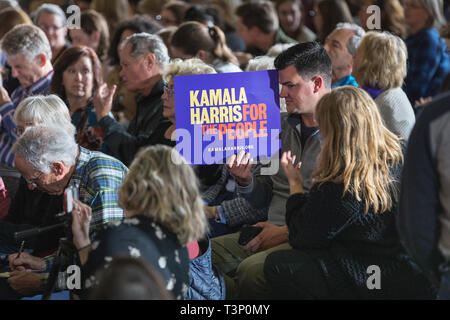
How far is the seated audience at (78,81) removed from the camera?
16.8ft

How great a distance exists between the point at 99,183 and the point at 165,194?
858 mm

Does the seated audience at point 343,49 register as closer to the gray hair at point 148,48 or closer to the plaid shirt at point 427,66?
the plaid shirt at point 427,66

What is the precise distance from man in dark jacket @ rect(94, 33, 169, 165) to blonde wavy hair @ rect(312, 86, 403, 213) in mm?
1887

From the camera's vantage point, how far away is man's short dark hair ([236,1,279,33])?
6848mm

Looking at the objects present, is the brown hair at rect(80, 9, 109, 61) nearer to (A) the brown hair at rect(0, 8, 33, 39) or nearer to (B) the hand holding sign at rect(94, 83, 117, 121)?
(A) the brown hair at rect(0, 8, 33, 39)

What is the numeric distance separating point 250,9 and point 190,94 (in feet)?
12.4

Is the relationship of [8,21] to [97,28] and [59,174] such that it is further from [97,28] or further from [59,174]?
[59,174]

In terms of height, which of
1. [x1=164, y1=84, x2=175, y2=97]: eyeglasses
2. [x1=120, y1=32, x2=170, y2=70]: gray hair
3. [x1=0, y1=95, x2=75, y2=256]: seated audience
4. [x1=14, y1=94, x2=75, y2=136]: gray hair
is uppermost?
[x1=120, y1=32, x2=170, y2=70]: gray hair

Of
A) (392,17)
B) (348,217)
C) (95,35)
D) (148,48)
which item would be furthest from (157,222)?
(392,17)

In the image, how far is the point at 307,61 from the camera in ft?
12.6

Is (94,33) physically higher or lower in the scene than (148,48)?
higher

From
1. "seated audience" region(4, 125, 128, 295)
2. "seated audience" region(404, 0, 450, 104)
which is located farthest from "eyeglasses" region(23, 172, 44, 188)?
"seated audience" region(404, 0, 450, 104)

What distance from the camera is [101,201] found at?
3.34m

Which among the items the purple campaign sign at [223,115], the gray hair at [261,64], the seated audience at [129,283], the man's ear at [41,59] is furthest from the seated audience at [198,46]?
the seated audience at [129,283]
